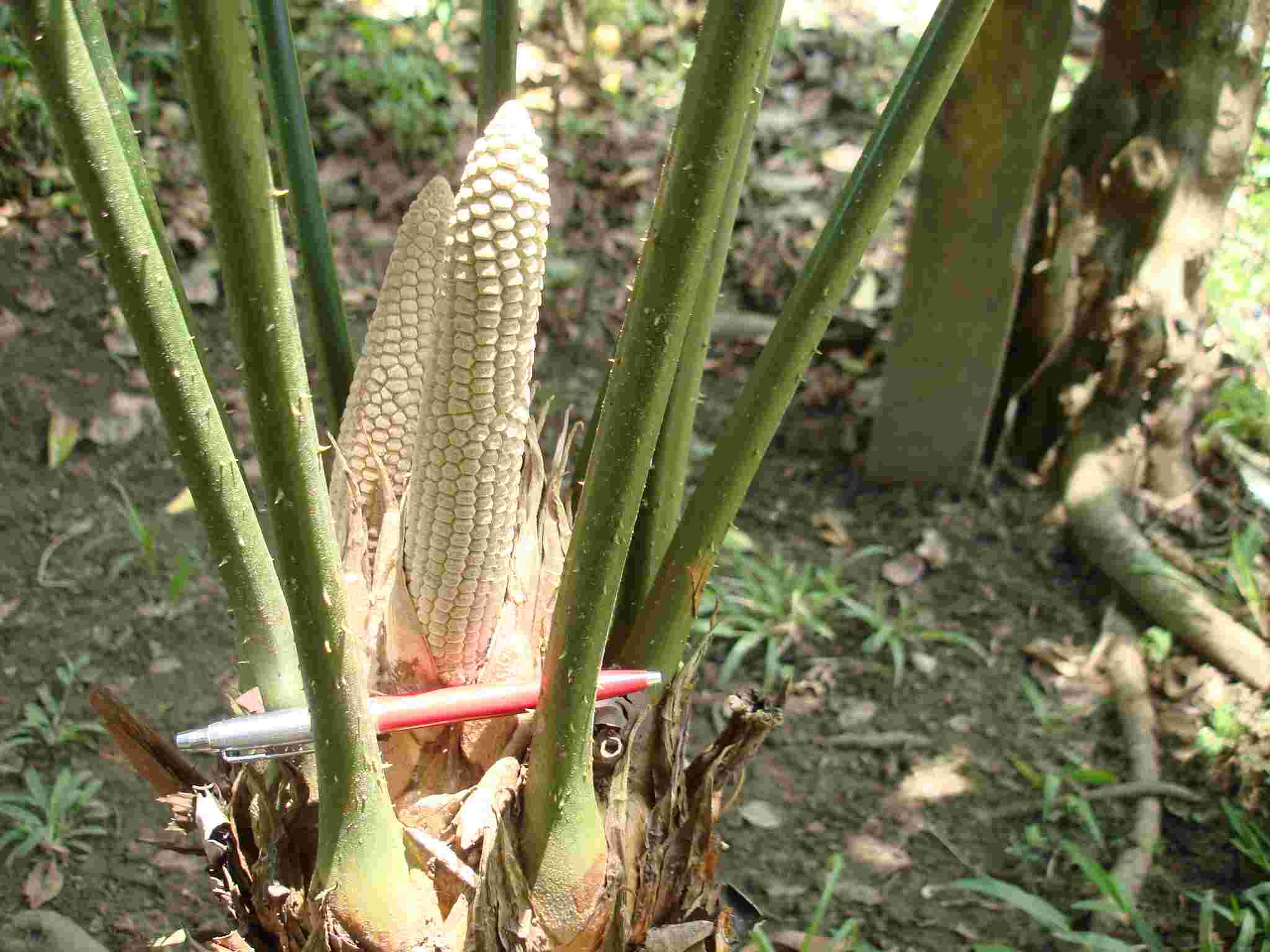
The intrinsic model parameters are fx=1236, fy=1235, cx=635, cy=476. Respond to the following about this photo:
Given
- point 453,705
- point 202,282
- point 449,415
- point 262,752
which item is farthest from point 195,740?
point 202,282

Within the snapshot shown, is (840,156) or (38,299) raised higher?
(840,156)

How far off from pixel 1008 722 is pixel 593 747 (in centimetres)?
138

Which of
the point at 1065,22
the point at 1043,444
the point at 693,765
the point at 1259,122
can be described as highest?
the point at 1065,22

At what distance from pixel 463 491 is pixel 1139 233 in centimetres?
187

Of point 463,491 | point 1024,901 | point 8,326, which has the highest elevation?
point 463,491

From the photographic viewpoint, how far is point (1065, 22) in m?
2.13

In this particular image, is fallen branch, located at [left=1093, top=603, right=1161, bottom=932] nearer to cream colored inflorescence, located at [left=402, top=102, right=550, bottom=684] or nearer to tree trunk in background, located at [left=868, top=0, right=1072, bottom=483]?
tree trunk in background, located at [left=868, top=0, right=1072, bottom=483]

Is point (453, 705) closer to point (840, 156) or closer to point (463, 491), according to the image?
point (463, 491)

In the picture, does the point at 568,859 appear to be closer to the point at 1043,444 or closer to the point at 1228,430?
the point at 1043,444

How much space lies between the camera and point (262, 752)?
960 mm

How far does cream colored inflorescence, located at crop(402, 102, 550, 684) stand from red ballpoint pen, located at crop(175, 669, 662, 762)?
0.06 metres

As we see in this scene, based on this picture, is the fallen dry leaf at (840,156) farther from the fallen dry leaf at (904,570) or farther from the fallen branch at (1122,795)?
the fallen branch at (1122,795)

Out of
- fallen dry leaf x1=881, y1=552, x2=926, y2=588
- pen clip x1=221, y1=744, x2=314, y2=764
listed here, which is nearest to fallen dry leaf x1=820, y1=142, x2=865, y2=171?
fallen dry leaf x1=881, y1=552, x2=926, y2=588

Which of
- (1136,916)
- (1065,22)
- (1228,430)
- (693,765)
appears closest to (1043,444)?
(1228,430)
